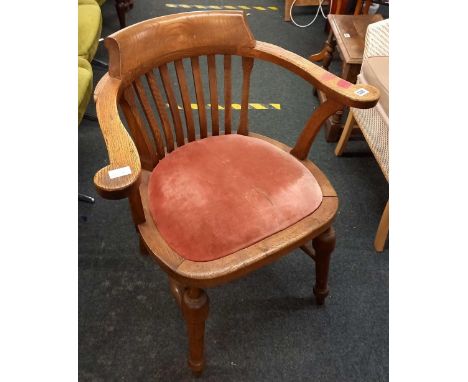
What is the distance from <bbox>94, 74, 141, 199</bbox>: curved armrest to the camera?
0.84 metres

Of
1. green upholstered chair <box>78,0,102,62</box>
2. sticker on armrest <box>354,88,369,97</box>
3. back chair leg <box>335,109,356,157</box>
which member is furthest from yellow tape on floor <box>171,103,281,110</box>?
sticker on armrest <box>354,88,369,97</box>

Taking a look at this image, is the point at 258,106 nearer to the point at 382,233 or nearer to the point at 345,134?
the point at 345,134

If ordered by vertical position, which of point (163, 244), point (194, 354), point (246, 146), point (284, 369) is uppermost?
point (246, 146)

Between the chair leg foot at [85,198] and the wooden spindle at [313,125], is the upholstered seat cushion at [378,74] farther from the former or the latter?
the chair leg foot at [85,198]

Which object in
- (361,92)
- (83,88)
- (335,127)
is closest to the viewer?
(361,92)

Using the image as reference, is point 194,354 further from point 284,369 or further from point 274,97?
point 274,97

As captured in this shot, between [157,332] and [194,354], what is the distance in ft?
0.74

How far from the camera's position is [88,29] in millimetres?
2021

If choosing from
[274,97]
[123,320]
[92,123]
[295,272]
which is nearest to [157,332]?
[123,320]

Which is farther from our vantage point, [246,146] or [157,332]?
[157,332]

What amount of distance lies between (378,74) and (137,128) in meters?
1.00

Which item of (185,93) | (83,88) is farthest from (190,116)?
(83,88)

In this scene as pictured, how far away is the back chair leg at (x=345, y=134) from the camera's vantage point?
1969mm

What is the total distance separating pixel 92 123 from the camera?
2.28 meters
